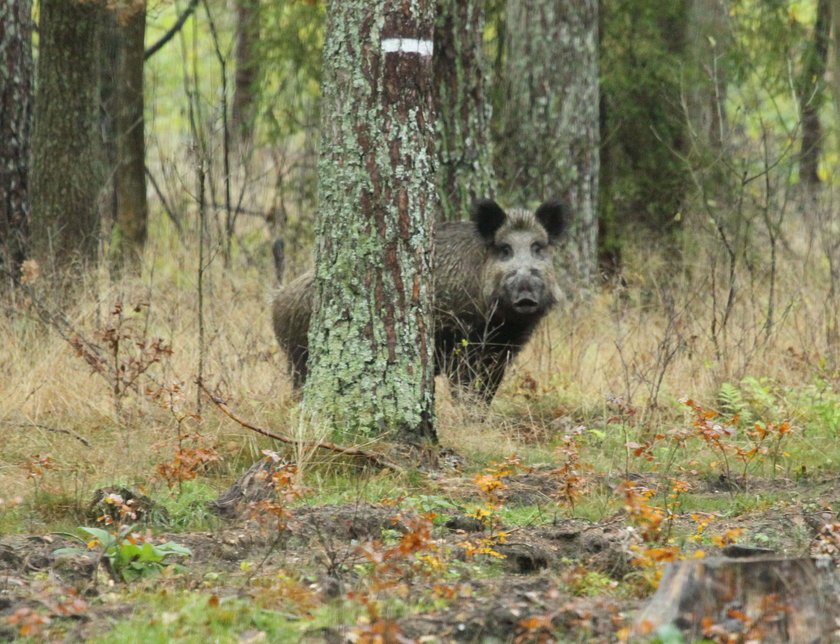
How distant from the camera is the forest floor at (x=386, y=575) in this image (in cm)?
393

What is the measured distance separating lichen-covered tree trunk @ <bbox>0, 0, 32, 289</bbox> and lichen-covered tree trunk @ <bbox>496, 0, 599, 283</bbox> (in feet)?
17.4

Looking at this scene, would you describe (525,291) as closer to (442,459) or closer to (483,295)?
(483,295)

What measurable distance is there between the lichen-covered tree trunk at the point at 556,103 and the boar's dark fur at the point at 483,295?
11.5 ft

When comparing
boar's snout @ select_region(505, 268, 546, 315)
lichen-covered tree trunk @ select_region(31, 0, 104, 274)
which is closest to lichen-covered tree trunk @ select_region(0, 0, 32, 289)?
lichen-covered tree trunk @ select_region(31, 0, 104, 274)

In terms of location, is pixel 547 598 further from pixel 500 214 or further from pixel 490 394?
pixel 500 214

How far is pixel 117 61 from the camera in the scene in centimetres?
1476

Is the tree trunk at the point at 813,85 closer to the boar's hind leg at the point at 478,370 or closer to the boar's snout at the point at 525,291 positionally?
the boar's snout at the point at 525,291

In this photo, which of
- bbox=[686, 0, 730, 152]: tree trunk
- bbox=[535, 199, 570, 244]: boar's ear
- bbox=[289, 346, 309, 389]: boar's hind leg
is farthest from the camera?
bbox=[686, 0, 730, 152]: tree trunk

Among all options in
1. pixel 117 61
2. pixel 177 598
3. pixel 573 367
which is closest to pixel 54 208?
pixel 117 61

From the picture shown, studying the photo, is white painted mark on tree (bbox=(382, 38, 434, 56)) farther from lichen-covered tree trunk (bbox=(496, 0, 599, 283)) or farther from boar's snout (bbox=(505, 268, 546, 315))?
lichen-covered tree trunk (bbox=(496, 0, 599, 283))

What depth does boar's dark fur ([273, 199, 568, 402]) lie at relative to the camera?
9070 millimetres

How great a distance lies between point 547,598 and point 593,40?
1035cm

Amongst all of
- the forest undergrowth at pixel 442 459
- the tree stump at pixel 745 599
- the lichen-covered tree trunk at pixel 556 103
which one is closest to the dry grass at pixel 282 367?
the forest undergrowth at pixel 442 459

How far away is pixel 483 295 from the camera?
9.59m
